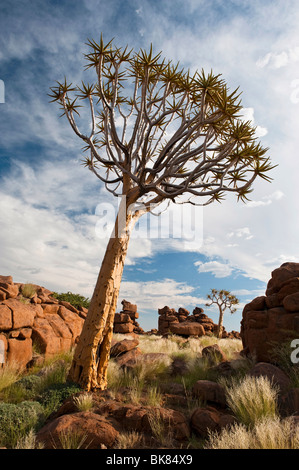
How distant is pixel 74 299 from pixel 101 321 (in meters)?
10.1

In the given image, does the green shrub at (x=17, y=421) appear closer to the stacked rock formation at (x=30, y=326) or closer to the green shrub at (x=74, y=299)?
the stacked rock formation at (x=30, y=326)

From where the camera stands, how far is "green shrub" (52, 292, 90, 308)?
1664 centimetres

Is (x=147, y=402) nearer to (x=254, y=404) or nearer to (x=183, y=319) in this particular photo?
(x=254, y=404)

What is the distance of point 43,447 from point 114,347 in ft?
24.5

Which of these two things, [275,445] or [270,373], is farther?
[270,373]

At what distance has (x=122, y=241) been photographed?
8281 millimetres

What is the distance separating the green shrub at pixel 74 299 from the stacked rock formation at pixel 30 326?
363 cm

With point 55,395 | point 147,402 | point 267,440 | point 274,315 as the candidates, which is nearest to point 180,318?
point 274,315

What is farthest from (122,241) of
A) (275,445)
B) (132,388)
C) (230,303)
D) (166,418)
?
(230,303)

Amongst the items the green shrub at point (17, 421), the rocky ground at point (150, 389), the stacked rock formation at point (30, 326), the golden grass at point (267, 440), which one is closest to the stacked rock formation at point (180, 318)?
the rocky ground at point (150, 389)

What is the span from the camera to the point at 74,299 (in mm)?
17297

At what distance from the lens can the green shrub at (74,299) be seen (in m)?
16.6
